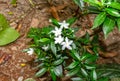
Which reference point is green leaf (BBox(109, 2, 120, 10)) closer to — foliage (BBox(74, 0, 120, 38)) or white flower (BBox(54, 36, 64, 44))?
foliage (BBox(74, 0, 120, 38))

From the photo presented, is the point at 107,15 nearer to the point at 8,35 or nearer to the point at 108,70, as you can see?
the point at 108,70

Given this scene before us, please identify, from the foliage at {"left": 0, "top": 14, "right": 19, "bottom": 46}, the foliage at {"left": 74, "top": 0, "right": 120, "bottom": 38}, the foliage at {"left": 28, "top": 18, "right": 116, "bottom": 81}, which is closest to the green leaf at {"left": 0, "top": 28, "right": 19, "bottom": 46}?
the foliage at {"left": 0, "top": 14, "right": 19, "bottom": 46}

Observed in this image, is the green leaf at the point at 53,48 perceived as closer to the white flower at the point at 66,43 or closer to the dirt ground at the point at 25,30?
the white flower at the point at 66,43

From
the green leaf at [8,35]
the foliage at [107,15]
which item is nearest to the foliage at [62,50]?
the foliage at [107,15]

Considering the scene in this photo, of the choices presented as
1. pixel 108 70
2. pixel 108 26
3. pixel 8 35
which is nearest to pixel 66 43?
pixel 108 26

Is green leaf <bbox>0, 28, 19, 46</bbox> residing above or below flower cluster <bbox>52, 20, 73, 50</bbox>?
below

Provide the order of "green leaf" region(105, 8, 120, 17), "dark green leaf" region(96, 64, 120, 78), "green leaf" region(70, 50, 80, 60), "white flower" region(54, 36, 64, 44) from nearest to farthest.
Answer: "green leaf" region(105, 8, 120, 17) < "white flower" region(54, 36, 64, 44) < "green leaf" region(70, 50, 80, 60) < "dark green leaf" region(96, 64, 120, 78)

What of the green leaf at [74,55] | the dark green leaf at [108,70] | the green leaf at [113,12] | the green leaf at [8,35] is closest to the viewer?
the green leaf at [113,12]

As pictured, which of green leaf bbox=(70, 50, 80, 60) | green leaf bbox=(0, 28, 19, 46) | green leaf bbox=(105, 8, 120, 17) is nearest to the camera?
green leaf bbox=(105, 8, 120, 17)

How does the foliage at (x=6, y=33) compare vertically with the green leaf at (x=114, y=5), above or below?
below
